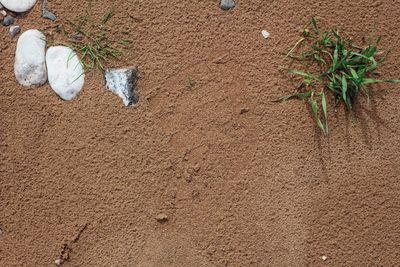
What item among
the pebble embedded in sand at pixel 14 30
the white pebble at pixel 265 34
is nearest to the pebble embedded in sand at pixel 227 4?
the white pebble at pixel 265 34

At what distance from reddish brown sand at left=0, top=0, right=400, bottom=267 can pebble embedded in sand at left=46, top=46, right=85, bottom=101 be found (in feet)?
0.16

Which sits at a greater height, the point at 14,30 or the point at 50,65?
the point at 14,30

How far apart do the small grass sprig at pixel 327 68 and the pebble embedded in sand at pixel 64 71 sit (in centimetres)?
95

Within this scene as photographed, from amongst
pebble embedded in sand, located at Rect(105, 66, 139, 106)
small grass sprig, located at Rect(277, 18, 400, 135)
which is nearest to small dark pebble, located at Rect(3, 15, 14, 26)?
pebble embedded in sand, located at Rect(105, 66, 139, 106)

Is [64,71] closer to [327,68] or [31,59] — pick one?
[31,59]

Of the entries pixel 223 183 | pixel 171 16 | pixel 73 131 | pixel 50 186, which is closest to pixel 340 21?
pixel 171 16

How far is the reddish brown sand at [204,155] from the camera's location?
7.09 ft

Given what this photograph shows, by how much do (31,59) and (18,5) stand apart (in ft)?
0.89

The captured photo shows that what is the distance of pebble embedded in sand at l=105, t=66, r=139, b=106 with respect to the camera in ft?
7.15

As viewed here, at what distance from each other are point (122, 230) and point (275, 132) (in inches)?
33.7

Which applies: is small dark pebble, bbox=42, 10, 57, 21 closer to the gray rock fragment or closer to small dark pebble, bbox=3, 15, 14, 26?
the gray rock fragment

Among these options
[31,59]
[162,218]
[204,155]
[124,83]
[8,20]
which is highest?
[8,20]

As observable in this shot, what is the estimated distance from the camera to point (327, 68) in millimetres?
2164

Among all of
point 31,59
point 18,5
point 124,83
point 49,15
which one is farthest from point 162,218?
point 18,5
